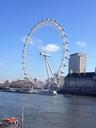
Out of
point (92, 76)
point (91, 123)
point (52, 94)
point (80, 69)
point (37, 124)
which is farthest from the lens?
point (80, 69)

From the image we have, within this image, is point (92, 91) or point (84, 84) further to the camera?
point (84, 84)

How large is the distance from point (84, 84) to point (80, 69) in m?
38.6

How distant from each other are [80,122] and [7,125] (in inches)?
440

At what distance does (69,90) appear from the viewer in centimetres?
13975

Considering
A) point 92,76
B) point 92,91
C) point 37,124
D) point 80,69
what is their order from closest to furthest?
1. point 37,124
2. point 92,91
3. point 92,76
4. point 80,69

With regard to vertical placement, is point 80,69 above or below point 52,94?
above

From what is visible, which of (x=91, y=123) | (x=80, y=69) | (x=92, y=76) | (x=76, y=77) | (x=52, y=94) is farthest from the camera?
(x=80, y=69)

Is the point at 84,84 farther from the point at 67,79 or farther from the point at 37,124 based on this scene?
the point at 37,124

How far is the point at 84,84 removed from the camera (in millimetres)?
137000

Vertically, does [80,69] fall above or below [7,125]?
above

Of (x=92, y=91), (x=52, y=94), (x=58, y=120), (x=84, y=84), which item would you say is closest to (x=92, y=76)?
(x=84, y=84)

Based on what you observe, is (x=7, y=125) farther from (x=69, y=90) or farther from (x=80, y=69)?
(x=80, y=69)

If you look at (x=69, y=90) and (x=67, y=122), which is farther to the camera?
(x=69, y=90)

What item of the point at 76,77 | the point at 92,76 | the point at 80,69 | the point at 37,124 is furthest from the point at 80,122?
the point at 80,69
